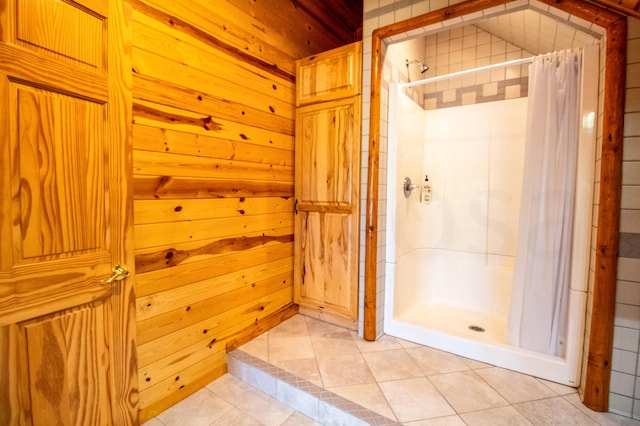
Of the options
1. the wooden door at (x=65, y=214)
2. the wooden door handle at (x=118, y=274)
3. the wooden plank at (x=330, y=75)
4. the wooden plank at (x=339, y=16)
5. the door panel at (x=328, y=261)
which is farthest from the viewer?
the wooden plank at (x=339, y=16)

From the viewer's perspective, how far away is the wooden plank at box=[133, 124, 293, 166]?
1.52 meters

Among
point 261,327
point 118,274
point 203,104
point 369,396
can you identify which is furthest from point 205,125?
point 369,396

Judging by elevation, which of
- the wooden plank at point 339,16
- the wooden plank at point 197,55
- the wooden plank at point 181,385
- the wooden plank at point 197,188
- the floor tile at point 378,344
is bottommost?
the wooden plank at point 181,385

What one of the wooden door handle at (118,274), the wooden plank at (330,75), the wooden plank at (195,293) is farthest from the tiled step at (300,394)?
the wooden plank at (330,75)

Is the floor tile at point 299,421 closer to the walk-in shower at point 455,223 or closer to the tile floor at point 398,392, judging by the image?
the tile floor at point 398,392

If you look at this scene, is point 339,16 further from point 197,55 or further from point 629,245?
point 629,245

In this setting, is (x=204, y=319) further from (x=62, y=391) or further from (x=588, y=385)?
(x=588, y=385)

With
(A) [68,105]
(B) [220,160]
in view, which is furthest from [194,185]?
(A) [68,105]

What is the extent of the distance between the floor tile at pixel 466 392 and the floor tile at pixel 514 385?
0.16 ft

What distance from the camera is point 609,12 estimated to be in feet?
4.75

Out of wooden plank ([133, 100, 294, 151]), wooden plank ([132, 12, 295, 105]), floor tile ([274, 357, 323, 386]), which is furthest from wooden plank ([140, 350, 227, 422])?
wooden plank ([132, 12, 295, 105])

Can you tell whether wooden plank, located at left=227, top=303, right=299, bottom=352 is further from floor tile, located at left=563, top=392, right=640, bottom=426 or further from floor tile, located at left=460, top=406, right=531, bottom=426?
floor tile, located at left=563, top=392, right=640, bottom=426

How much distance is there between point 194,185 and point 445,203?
7.85 ft

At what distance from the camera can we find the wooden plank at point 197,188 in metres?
1.52
